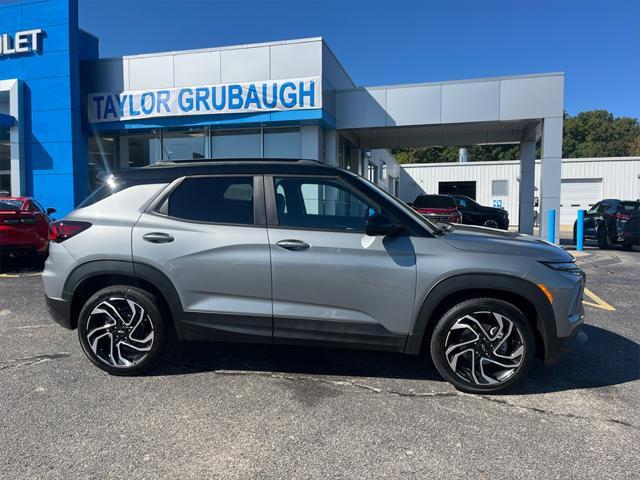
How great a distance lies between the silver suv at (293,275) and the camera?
3.45 metres

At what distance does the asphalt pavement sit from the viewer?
264 centimetres

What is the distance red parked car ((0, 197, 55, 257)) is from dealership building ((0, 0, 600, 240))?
5.75 meters

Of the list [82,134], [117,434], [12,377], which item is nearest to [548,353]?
[117,434]

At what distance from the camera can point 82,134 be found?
15.1 m

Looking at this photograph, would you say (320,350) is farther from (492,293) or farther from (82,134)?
(82,134)

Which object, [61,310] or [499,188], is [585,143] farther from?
[61,310]

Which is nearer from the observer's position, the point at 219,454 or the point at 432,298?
the point at 219,454

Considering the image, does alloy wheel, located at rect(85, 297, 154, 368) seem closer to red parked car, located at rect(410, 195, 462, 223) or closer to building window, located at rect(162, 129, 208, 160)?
building window, located at rect(162, 129, 208, 160)

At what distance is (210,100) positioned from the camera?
13586mm

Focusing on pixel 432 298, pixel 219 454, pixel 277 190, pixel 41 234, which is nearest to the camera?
pixel 219 454

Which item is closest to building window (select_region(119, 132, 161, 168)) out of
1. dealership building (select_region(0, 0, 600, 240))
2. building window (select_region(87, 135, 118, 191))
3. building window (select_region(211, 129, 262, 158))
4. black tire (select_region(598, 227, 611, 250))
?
dealership building (select_region(0, 0, 600, 240))

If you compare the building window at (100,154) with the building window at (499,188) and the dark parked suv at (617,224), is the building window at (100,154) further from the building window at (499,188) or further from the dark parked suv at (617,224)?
the building window at (499,188)

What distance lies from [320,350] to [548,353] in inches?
81.0

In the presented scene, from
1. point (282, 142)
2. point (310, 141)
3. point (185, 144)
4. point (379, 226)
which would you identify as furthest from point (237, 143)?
point (379, 226)
